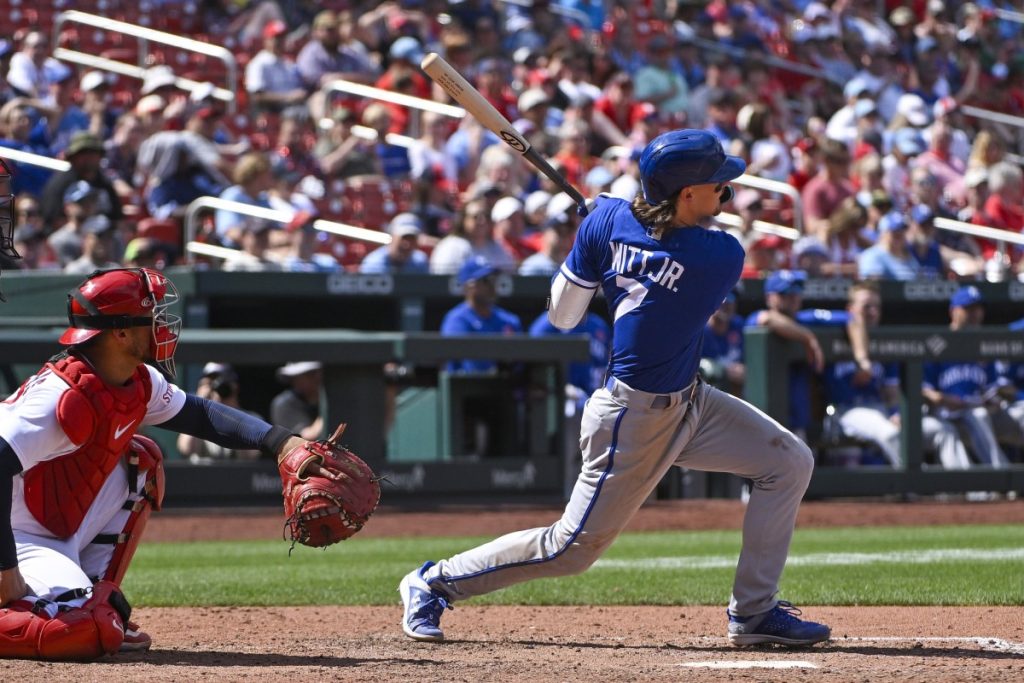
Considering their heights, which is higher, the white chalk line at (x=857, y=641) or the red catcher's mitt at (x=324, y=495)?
the red catcher's mitt at (x=324, y=495)

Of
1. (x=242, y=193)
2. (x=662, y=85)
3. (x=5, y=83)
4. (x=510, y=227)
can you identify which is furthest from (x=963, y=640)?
(x=662, y=85)

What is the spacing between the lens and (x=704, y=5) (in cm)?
1927

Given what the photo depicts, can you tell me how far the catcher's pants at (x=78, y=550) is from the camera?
187 inches

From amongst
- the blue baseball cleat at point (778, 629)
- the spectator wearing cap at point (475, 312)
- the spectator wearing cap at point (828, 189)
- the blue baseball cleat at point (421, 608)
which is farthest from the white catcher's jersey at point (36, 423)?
the spectator wearing cap at point (828, 189)

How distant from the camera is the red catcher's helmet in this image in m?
4.71

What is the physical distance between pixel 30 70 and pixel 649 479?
9.75 metres

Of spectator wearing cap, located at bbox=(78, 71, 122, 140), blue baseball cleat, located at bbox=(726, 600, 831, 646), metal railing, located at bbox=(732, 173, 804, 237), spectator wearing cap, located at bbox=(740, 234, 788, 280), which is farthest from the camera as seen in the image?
metal railing, located at bbox=(732, 173, 804, 237)

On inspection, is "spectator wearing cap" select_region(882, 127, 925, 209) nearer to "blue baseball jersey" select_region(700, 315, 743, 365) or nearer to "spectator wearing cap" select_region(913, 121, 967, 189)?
"spectator wearing cap" select_region(913, 121, 967, 189)

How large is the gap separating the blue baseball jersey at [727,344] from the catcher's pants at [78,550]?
7.22 m

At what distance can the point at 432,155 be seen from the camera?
13.7 metres

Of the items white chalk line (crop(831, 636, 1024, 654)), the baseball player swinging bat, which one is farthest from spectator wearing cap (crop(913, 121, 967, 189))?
white chalk line (crop(831, 636, 1024, 654))

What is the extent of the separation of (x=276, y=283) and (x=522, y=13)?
7059 millimetres

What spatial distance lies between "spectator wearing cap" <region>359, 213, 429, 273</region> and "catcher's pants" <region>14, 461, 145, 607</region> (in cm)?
704

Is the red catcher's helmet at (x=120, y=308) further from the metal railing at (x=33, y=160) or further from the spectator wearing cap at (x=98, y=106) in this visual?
the spectator wearing cap at (x=98, y=106)
